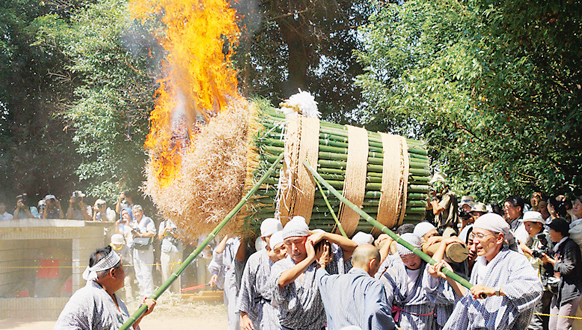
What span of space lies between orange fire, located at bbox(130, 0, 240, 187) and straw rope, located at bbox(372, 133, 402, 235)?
80.6 inches

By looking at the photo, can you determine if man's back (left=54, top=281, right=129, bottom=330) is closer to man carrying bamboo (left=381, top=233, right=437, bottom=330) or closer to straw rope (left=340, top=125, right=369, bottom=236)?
straw rope (left=340, top=125, right=369, bottom=236)

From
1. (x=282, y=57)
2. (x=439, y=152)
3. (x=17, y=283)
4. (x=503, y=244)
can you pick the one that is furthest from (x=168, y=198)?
(x=282, y=57)

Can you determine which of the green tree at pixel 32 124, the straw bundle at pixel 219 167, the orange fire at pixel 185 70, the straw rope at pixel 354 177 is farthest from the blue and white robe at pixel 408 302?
the green tree at pixel 32 124

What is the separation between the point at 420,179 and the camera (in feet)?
16.3

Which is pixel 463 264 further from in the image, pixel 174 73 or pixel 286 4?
pixel 286 4

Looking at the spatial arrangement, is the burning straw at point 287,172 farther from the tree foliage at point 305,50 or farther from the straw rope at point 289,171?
the tree foliage at point 305,50

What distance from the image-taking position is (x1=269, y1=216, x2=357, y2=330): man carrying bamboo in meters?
4.17

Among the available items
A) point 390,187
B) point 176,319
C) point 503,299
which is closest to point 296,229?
point 390,187

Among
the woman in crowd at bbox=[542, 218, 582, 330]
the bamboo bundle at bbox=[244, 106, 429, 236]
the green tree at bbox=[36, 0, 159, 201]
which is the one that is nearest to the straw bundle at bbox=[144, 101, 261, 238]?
the bamboo bundle at bbox=[244, 106, 429, 236]

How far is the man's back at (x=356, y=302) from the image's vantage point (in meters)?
3.42

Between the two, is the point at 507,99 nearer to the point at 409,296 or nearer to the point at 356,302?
the point at 409,296

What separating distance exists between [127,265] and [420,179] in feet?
26.0

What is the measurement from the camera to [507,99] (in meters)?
6.57

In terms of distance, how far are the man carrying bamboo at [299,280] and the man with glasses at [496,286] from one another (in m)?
0.94
